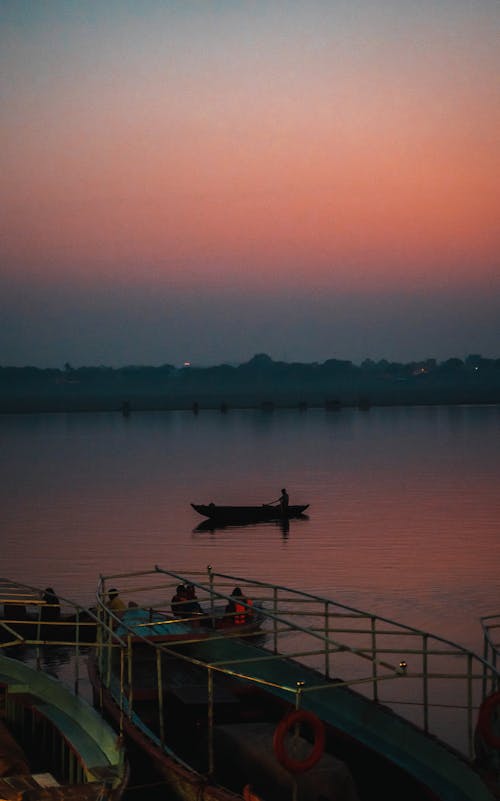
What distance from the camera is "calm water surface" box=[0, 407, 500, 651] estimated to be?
4419 cm

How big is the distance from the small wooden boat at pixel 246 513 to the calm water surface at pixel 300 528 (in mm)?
816

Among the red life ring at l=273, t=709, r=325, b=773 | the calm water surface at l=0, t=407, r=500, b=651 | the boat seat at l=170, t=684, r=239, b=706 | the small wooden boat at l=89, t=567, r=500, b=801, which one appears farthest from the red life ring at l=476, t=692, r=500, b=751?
the calm water surface at l=0, t=407, r=500, b=651

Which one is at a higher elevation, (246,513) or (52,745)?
(52,745)

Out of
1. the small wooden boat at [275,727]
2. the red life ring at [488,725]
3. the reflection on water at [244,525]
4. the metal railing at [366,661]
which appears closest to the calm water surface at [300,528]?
the reflection on water at [244,525]

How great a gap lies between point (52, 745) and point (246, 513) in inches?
2015

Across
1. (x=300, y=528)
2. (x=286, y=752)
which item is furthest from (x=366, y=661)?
(x=300, y=528)

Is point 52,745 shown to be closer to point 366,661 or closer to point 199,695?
point 199,695

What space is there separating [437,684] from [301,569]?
71.2 ft

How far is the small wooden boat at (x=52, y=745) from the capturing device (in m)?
13.2

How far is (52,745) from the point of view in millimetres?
16938

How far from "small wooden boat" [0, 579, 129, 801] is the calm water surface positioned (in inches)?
763

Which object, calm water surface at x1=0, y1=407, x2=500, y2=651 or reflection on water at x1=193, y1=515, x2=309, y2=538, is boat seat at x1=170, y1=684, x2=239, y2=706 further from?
reflection on water at x1=193, y1=515, x2=309, y2=538

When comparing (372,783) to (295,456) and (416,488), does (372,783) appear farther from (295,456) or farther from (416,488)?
(295,456)

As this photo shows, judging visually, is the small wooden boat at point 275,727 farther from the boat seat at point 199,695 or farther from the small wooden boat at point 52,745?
the small wooden boat at point 52,745
